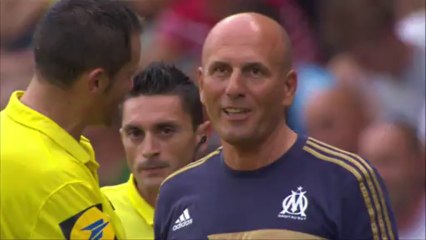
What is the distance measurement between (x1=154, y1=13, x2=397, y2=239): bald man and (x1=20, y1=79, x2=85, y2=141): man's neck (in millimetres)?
481

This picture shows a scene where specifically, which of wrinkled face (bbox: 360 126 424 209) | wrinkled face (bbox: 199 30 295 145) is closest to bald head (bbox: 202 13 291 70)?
wrinkled face (bbox: 199 30 295 145)

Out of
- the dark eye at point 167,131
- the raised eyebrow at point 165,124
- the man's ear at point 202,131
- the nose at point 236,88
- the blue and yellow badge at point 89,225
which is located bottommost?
the blue and yellow badge at point 89,225

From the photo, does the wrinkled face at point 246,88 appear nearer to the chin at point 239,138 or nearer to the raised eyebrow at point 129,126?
the chin at point 239,138

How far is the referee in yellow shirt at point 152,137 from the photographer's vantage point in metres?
5.41

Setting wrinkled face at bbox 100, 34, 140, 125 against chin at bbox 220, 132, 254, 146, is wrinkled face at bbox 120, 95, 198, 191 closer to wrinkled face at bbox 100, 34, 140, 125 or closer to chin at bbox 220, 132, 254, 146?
wrinkled face at bbox 100, 34, 140, 125

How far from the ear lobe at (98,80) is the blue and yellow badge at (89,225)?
16.6 inches

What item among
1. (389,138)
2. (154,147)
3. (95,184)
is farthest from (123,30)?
(389,138)

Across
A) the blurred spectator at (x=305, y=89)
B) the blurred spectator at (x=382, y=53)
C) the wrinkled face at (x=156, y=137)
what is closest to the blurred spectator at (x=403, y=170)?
the blurred spectator at (x=382, y=53)

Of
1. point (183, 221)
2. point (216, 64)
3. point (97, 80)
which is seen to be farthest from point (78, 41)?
point (183, 221)

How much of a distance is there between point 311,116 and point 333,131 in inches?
5.8

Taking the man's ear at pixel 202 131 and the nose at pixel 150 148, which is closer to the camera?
the nose at pixel 150 148

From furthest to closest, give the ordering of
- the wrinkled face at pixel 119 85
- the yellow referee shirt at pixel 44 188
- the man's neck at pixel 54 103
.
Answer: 1. the wrinkled face at pixel 119 85
2. the man's neck at pixel 54 103
3. the yellow referee shirt at pixel 44 188

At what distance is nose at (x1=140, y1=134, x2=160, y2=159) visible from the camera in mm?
5371

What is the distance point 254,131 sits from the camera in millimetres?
4273
